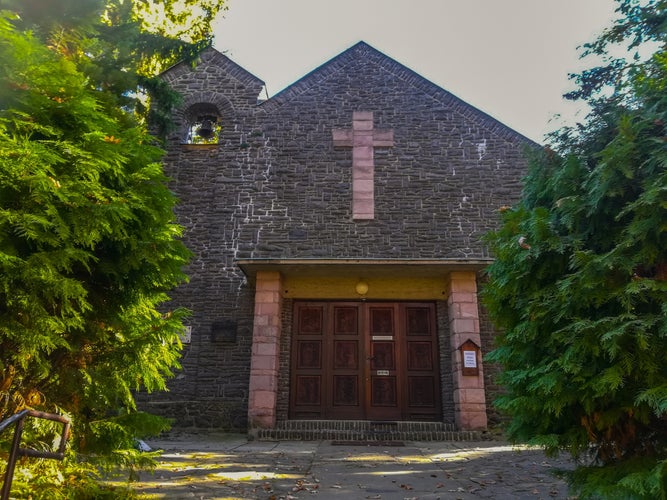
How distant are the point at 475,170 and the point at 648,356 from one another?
845cm

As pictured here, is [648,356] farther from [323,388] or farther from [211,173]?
[211,173]

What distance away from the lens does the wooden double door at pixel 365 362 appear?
8.68 meters

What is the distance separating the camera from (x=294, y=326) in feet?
30.1

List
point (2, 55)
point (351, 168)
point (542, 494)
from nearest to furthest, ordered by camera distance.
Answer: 1. point (2, 55)
2. point (542, 494)
3. point (351, 168)

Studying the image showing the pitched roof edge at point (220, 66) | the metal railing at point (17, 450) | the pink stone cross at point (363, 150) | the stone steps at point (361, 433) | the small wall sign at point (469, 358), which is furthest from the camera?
the pitched roof edge at point (220, 66)

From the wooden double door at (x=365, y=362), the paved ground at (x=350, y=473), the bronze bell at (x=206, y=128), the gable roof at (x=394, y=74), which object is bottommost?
the paved ground at (x=350, y=473)

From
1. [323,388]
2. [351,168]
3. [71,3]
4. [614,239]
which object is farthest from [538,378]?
[351,168]

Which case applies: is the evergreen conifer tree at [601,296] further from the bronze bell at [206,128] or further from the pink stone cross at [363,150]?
the bronze bell at [206,128]

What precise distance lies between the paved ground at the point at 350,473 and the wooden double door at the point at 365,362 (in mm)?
2214

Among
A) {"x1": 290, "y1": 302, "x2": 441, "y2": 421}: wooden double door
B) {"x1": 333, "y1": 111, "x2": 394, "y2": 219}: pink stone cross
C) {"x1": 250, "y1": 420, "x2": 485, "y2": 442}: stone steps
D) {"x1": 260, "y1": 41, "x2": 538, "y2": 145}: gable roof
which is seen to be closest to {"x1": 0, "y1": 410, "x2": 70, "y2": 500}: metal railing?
{"x1": 250, "y1": 420, "x2": 485, "y2": 442}: stone steps

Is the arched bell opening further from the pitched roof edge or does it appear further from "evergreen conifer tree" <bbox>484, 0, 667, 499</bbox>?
"evergreen conifer tree" <bbox>484, 0, 667, 499</bbox>

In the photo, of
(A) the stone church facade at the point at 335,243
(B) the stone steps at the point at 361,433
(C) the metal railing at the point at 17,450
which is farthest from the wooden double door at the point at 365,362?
(C) the metal railing at the point at 17,450

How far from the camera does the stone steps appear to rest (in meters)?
7.53

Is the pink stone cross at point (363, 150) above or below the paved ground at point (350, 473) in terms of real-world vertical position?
above
